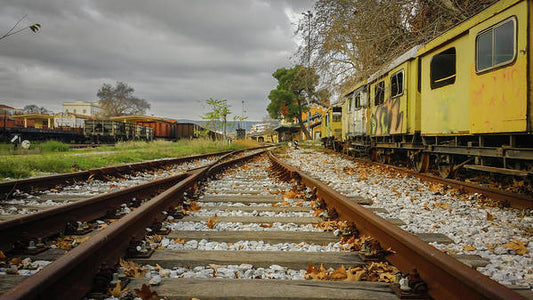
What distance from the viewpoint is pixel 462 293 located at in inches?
62.6

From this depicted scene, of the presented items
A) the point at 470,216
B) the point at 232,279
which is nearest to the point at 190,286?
the point at 232,279

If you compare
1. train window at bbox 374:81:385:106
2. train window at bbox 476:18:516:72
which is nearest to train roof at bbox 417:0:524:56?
train window at bbox 476:18:516:72

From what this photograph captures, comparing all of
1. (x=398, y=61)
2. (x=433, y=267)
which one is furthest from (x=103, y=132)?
(x=433, y=267)

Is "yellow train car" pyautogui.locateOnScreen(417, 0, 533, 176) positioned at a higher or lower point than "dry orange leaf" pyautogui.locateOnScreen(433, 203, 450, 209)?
higher

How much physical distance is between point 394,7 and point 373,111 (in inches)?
141

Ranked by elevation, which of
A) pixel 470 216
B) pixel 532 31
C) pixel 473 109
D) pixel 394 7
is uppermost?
pixel 394 7

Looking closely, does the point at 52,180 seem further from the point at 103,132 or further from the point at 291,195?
the point at 103,132

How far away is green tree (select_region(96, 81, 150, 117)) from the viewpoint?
3049 inches

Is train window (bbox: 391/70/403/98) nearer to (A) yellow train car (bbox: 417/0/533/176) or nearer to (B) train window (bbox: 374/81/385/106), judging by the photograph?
(B) train window (bbox: 374/81/385/106)

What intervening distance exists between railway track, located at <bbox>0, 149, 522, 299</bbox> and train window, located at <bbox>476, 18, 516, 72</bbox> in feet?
11.0

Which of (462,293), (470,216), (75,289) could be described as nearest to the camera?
(462,293)

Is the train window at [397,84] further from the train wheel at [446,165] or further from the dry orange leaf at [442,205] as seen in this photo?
the dry orange leaf at [442,205]

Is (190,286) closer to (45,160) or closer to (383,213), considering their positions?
(383,213)

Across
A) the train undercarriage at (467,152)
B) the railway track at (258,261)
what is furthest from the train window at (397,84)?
the railway track at (258,261)
